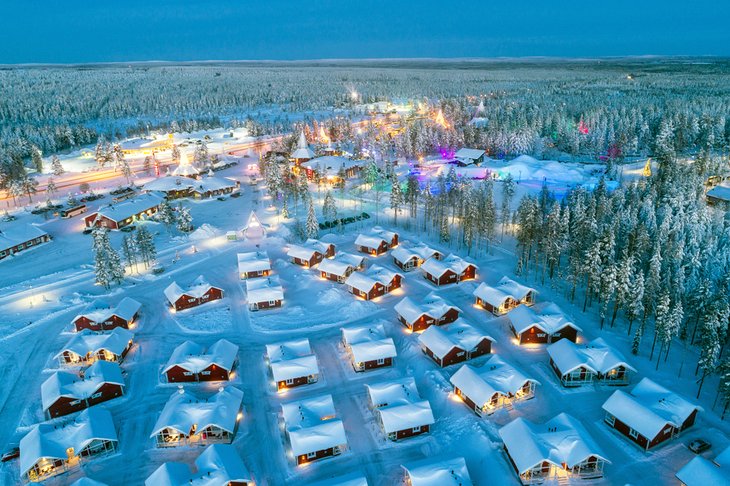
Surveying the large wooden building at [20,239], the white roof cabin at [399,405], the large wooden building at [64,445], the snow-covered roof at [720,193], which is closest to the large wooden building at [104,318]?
the large wooden building at [64,445]

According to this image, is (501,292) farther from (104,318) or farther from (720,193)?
(720,193)

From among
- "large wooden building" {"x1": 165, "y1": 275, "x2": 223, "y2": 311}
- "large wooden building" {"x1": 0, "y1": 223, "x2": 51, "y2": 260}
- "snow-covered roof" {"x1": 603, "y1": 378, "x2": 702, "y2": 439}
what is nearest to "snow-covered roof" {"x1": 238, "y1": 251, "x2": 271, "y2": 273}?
"large wooden building" {"x1": 165, "y1": 275, "x2": 223, "y2": 311}

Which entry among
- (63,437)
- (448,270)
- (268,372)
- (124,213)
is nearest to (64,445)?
(63,437)

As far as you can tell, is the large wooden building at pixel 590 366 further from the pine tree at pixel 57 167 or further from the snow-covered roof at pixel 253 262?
the pine tree at pixel 57 167

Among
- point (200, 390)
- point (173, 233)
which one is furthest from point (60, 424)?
point (173, 233)

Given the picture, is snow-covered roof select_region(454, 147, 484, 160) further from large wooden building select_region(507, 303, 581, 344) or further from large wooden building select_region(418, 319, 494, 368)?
large wooden building select_region(418, 319, 494, 368)

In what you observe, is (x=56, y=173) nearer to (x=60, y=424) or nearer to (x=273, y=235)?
(x=273, y=235)
